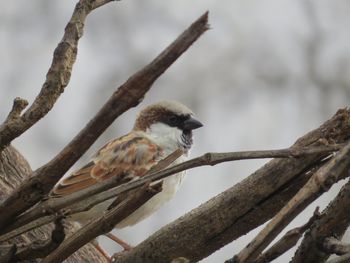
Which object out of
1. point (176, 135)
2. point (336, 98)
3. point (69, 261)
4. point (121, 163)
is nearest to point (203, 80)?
point (336, 98)

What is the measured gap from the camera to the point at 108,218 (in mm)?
1850

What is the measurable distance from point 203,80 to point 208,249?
4944 mm

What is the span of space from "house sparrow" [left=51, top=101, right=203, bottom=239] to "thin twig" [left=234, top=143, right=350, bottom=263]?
156 cm

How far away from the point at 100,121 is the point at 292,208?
1.35 ft

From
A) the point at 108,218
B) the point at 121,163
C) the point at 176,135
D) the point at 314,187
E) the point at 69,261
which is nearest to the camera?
the point at 314,187

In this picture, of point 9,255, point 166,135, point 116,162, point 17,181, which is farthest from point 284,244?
point 166,135

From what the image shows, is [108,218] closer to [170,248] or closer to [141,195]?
[141,195]

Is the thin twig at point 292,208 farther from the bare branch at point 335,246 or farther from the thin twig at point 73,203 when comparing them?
the thin twig at point 73,203

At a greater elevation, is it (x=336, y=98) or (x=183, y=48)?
(x=336, y=98)

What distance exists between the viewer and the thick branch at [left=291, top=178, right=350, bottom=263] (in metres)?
1.91

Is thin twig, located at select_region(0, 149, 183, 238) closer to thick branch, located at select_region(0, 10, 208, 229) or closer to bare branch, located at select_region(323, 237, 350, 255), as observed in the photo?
thick branch, located at select_region(0, 10, 208, 229)

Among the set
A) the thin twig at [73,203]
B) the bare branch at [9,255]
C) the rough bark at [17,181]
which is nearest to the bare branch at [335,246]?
the thin twig at [73,203]

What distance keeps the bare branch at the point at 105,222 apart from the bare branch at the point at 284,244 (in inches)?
12.1

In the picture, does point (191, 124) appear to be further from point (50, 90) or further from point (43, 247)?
point (43, 247)
